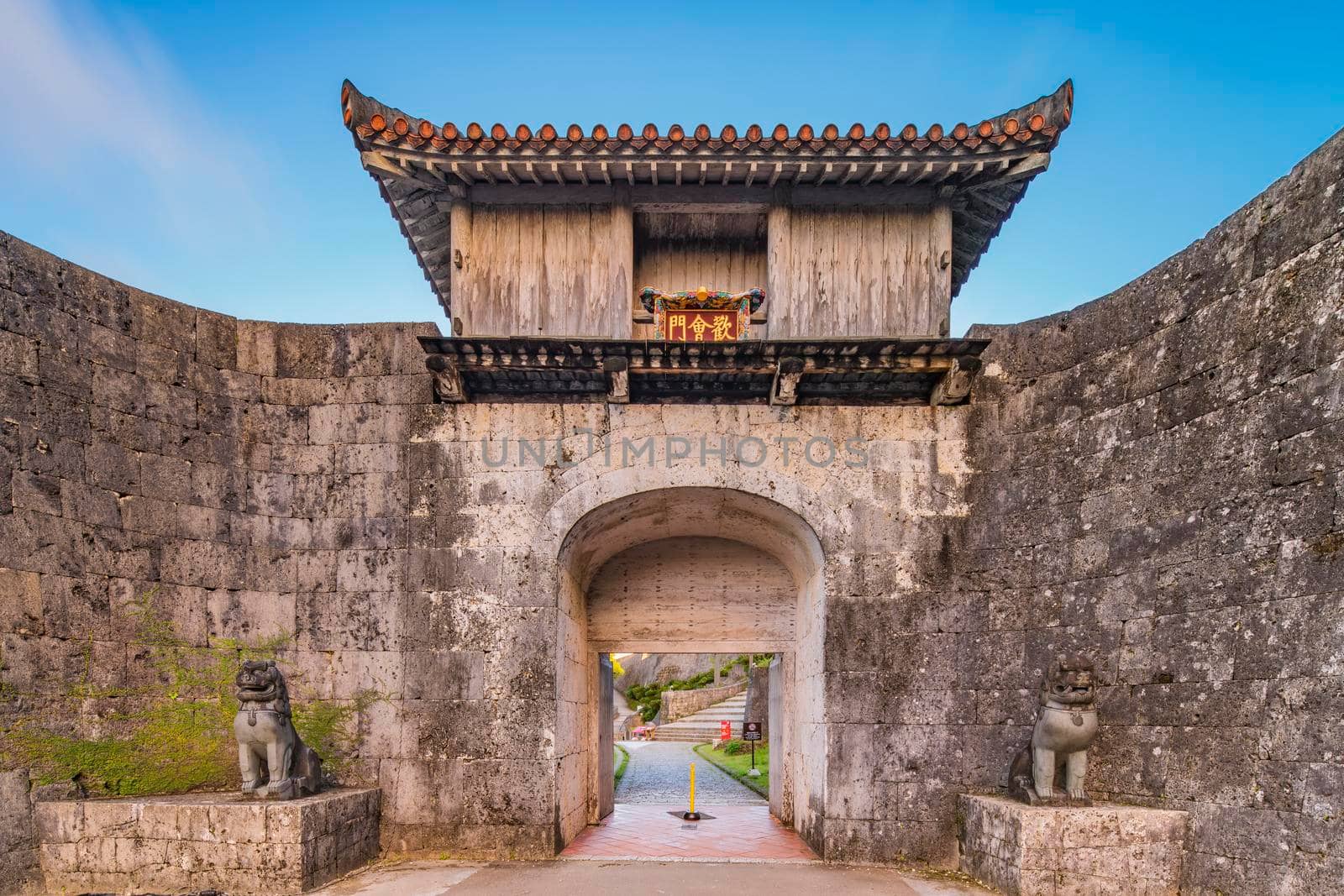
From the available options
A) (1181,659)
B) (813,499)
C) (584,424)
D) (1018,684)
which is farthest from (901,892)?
(584,424)

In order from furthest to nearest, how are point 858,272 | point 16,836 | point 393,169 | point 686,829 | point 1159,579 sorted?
point 686,829 < point 858,272 < point 393,169 < point 1159,579 < point 16,836

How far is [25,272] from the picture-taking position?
294 inches

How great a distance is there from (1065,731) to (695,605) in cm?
553

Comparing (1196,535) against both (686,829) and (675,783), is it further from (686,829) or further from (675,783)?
(675,783)

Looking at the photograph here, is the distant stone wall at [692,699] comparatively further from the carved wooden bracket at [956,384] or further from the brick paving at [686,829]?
the carved wooden bracket at [956,384]

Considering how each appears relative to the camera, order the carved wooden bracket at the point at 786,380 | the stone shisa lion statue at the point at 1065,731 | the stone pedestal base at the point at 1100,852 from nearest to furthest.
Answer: the stone pedestal base at the point at 1100,852 → the stone shisa lion statue at the point at 1065,731 → the carved wooden bracket at the point at 786,380

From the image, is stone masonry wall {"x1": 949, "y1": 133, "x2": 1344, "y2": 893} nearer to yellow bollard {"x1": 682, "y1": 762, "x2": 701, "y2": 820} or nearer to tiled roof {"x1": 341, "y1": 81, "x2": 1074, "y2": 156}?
tiled roof {"x1": 341, "y1": 81, "x2": 1074, "y2": 156}

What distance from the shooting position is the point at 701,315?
9180 millimetres

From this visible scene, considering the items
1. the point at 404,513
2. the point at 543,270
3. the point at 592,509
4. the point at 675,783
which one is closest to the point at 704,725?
the point at 675,783

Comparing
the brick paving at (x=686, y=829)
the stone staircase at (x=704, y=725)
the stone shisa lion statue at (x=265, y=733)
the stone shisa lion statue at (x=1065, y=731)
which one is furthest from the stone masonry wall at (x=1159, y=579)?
the stone staircase at (x=704, y=725)

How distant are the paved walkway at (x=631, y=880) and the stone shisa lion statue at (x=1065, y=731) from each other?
1.18 meters

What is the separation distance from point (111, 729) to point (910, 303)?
9333 millimetres

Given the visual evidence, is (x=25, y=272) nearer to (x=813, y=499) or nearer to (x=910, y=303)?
(x=813, y=499)

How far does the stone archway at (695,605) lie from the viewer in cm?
940
